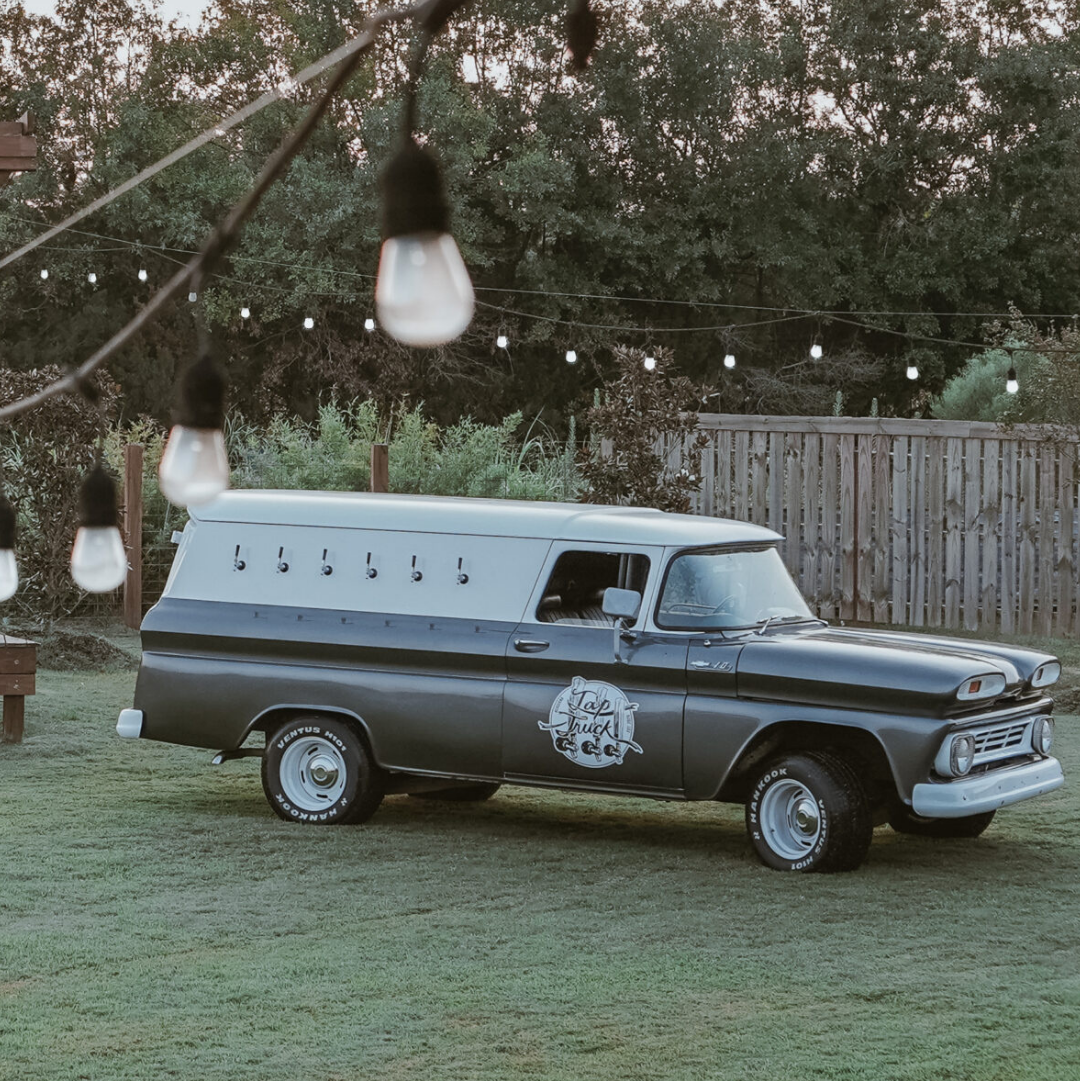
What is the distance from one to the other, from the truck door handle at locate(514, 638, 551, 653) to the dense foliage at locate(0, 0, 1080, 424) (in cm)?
2171

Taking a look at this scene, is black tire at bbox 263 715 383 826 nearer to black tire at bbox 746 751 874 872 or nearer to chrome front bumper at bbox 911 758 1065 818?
black tire at bbox 746 751 874 872

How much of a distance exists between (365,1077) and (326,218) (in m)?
25.3

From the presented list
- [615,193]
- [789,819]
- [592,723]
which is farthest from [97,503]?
[615,193]

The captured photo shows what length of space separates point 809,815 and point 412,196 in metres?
6.48

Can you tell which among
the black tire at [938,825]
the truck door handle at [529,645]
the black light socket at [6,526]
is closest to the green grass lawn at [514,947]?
the black tire at [938,825]

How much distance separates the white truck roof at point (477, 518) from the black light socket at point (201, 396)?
20.5ft

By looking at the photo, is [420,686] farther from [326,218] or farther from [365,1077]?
[326,218]

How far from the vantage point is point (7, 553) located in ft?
9.30

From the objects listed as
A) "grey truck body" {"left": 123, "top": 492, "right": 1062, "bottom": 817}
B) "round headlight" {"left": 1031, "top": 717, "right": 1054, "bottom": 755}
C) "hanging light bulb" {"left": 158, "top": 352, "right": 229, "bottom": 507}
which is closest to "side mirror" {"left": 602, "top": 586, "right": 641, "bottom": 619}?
"grey truck body" {"left": 123, "top": 492, "right": 1062, "bottom": 817}

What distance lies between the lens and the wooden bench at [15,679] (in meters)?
11.1

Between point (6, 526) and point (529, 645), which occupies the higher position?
point (6, 526)

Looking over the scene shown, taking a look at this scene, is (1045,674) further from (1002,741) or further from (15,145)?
(15,145)

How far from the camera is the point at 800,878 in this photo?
24.9ft

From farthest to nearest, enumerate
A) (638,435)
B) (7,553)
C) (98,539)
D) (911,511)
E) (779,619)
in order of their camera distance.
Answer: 1. (911,511)
2. (638,435)
3. (779,619)
4. (7,553)
5. (98,539)
